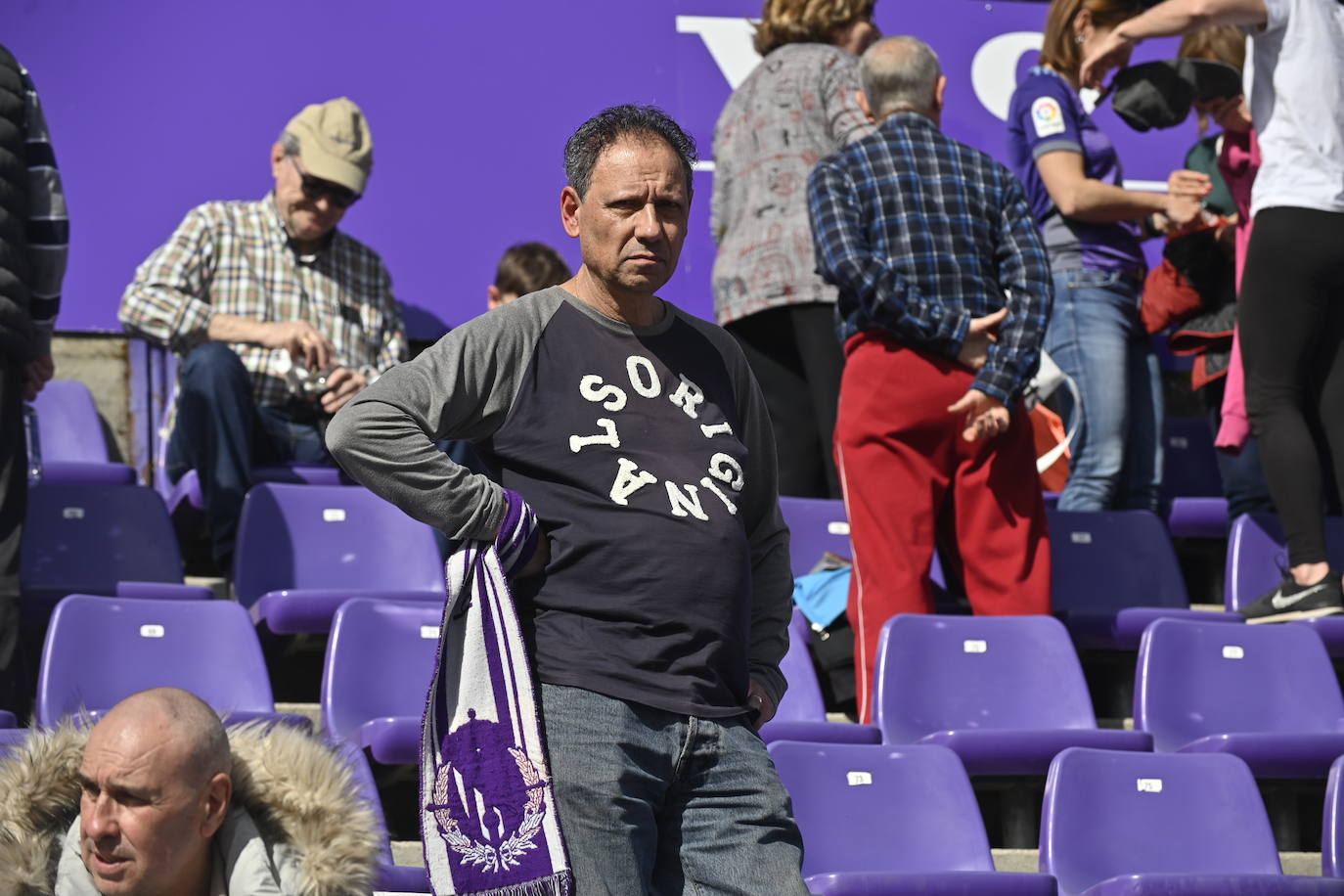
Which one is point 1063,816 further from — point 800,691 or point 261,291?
point 261,291

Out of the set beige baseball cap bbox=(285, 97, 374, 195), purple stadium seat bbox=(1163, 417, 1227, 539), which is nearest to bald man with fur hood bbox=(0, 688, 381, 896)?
beige baseball cap bbox=(285, 97, 374, 195)

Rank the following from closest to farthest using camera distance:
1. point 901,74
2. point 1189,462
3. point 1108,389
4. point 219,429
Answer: point 901,74 < point 219,429 < point 1108,389 < point 1189,462

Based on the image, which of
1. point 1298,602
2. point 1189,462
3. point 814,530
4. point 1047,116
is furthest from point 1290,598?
point 1189,462

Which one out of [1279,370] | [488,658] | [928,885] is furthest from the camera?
[1279,370]

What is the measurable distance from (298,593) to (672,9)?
2862mm

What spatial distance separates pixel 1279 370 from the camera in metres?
4.44

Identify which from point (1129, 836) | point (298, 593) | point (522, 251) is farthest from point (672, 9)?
point (1129, 836)

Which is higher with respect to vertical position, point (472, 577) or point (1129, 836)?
point (472, 577)

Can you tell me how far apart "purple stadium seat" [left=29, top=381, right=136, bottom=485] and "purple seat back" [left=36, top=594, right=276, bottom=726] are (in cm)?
163

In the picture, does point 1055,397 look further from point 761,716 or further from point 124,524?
point 761,716

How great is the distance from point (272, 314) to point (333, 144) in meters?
0.49

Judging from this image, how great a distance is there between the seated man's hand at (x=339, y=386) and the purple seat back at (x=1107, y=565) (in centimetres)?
184

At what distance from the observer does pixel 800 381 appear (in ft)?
16.1

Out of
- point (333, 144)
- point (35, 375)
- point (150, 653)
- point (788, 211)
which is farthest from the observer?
point (333, 144)
